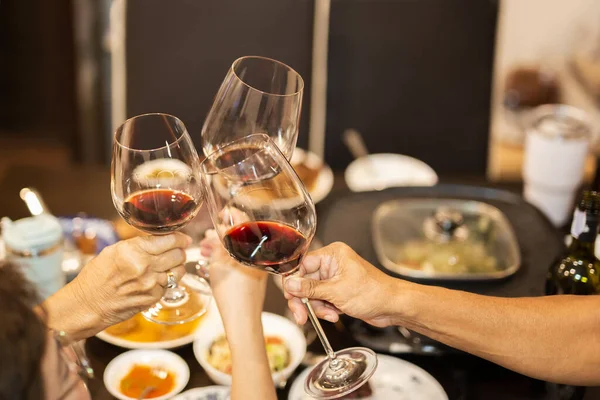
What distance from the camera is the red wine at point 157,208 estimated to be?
1.07 metres

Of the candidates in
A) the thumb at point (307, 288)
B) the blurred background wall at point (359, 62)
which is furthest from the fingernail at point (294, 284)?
the blurred background wall at point (359, 62)

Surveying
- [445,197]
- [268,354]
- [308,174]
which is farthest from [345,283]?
[308,174]

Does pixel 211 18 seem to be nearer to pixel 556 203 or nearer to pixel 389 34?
pixel 389 34

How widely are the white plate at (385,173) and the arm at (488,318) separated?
2.86ft

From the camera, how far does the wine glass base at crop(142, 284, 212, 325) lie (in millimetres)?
1232

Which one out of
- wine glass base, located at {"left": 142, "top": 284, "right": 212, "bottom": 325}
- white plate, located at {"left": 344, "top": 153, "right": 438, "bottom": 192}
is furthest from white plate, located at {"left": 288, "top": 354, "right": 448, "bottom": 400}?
white plate, located at {"left": 344, "top": 153, "right": 438, "bottom": 192}

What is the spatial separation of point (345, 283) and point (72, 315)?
475 mm

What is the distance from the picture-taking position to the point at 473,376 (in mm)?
1313

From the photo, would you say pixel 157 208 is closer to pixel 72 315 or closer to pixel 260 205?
pixel 260 205

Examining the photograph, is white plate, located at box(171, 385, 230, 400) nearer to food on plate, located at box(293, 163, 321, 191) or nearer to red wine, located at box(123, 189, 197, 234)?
red wine, located at box(123, 189, 197, 234)

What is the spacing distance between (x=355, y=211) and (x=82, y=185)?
2.73ft

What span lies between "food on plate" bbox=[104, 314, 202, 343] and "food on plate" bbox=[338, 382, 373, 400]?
1.15 feet

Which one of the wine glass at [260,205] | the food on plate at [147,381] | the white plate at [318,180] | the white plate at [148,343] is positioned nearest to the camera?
the wine glass at [260,205]

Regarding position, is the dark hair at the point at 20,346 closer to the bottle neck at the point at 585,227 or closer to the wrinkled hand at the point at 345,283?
the wrinkled hand at the point at 345,283
